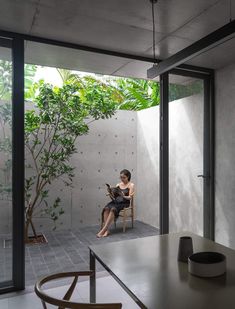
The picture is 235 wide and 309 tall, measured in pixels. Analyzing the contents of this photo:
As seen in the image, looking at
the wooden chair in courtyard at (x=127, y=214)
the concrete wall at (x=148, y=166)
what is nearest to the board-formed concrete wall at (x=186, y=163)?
the concrete wall at (x=148, y=166)

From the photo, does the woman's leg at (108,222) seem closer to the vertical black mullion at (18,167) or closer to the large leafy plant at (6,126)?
the vertical black mullion at (18,167)

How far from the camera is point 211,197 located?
3.99 metres

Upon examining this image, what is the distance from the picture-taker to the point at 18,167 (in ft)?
9.17

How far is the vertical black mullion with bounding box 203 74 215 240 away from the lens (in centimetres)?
398

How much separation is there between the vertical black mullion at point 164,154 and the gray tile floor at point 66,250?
1.02m

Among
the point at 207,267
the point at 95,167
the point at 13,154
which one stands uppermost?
the point at 13,154

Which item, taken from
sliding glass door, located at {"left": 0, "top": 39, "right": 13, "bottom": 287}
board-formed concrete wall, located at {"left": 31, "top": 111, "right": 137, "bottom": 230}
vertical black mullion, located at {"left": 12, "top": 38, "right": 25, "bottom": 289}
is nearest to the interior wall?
board-formed concrete wall, located at {"left": 31, "top": 111, "right": 137, "bottom": 230}

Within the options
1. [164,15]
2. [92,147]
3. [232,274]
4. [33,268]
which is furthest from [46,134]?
[232,274]

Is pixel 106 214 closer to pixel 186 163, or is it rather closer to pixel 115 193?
pixel 115 193

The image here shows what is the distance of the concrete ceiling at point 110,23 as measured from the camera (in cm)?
230

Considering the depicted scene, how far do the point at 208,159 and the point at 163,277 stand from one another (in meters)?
2.87

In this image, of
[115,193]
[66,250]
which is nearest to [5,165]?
[66,250]

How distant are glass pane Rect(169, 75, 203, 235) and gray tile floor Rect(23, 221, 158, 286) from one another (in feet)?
4.27

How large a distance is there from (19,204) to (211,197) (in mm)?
2663
